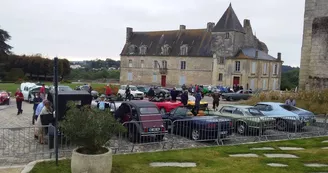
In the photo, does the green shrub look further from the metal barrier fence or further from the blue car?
the blue car

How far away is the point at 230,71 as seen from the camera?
157 feet

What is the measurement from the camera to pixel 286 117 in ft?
44.0

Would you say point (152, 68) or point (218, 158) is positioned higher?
point (152, 68)

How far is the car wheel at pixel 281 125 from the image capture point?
44.5ft

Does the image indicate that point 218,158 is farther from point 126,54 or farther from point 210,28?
point 126,54

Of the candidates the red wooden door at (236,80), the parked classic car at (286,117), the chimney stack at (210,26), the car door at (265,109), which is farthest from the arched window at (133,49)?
the car door at (265,109)

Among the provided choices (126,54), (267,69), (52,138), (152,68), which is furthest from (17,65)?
(52,138)

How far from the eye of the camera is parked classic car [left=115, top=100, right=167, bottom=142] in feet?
36.9

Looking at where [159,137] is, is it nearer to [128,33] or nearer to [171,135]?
[171,135]

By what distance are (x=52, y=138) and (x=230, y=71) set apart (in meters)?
40.5

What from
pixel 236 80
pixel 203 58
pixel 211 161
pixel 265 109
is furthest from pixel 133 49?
pixel 211 161

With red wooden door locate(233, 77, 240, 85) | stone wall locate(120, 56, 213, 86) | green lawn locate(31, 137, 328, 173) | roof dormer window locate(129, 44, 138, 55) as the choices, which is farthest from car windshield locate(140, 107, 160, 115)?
roof dormer window locate(129, 44, 138, 55)

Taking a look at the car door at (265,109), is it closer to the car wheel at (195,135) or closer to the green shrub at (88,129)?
the car wheel at (195,135)

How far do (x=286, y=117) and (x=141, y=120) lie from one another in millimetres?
6028
